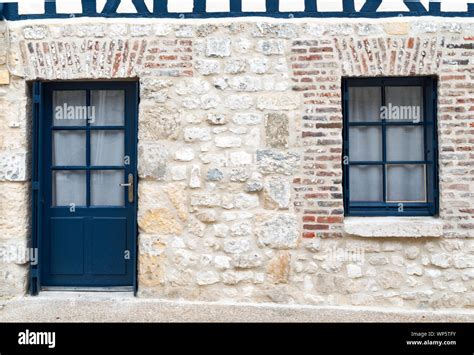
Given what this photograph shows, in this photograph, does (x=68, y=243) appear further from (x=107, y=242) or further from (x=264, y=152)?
(x=264, y=152)

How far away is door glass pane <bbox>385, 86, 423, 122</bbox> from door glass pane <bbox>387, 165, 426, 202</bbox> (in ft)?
1.56

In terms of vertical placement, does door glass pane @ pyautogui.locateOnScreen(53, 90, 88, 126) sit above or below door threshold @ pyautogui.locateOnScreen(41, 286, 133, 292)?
above

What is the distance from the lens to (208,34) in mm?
4391

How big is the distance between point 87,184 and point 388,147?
292 cm

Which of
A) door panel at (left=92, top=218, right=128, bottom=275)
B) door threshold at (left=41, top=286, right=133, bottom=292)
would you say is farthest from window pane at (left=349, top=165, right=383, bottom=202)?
door threshold at (left=41, top=286, right=133, bottom=292)

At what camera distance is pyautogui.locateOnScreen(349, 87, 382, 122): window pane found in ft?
15.0

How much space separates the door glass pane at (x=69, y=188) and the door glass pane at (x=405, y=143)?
9.78 ft

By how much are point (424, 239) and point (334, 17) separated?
2.18m

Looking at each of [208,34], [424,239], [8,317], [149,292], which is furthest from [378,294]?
[8,317]

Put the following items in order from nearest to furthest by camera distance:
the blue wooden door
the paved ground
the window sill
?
the paved ground
the window sill
the blue wooden door

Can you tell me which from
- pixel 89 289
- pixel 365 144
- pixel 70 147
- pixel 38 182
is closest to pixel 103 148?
pixel 70 147

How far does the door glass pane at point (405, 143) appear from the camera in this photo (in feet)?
14.9

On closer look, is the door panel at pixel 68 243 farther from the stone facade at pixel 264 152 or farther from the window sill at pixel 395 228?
the window sill at pixel 395 228

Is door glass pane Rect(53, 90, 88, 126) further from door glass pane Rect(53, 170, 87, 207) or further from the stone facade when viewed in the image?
door glass pane Rect(53, 170, 87, 207)
